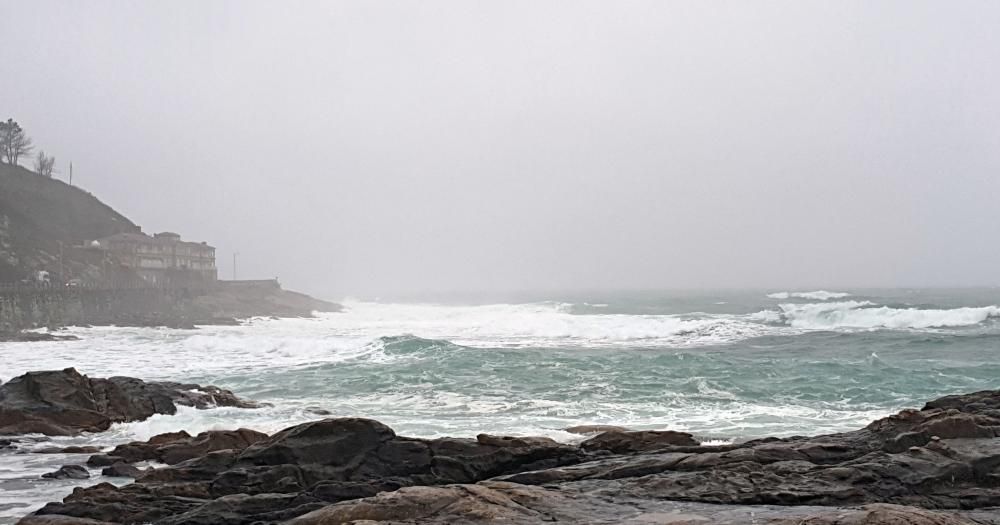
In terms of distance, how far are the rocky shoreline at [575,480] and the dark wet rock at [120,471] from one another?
3 cm

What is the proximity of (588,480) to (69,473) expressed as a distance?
754 centimetres

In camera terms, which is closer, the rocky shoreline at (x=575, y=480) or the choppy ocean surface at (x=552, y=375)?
the rocky shoreline at (x=575, y=480)

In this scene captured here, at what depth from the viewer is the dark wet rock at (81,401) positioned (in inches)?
499

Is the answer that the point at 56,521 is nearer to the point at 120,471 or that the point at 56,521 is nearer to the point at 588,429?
the point at 120,471

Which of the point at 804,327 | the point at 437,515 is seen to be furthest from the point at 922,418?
the point at 804,327

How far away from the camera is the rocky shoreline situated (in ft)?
16.6

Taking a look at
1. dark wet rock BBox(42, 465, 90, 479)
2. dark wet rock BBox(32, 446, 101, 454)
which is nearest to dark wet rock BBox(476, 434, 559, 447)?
dark wet rock BBox(42, 465, 90, 479)

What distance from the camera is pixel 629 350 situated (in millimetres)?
28078

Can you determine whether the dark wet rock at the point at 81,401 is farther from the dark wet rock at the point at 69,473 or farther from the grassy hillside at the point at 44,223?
the grassy hillside at the point at 44,223

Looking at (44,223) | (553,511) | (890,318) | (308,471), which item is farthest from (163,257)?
(553,511)

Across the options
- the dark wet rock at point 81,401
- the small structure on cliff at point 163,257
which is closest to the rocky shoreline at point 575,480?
the dark wet rock at point 81,401

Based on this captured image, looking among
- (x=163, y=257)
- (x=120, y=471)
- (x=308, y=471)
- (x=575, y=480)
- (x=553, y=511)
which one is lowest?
(x=120, y=471)

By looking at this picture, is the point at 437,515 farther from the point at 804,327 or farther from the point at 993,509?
the point at 804,327

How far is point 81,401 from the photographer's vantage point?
1355cm
